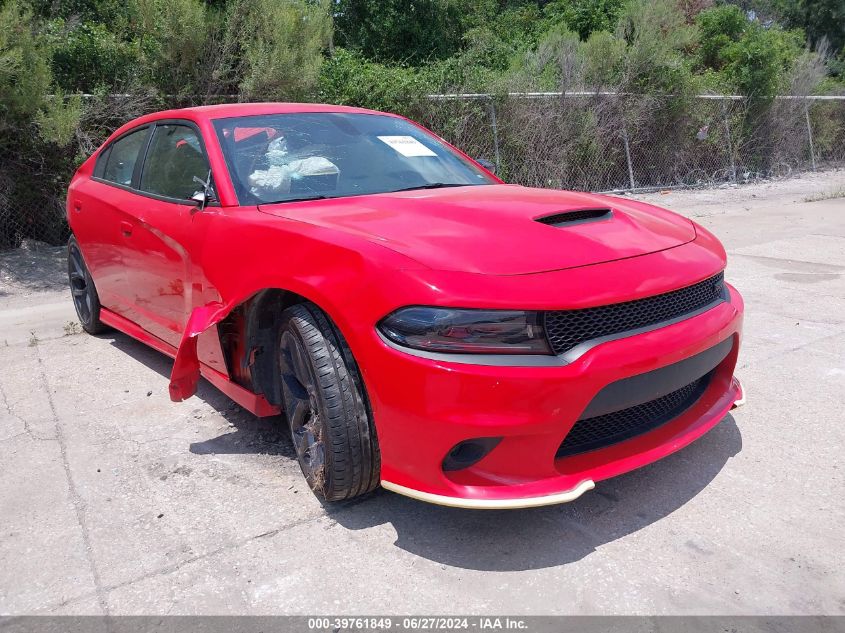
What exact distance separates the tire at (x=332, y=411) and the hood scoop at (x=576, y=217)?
2.98ft

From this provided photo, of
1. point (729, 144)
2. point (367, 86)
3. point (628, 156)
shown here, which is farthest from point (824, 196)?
point (367, 86)

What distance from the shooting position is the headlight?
2.26 meters

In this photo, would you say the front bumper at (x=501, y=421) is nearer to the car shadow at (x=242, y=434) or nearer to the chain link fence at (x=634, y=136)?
the car shadow at (x=242, y=434)

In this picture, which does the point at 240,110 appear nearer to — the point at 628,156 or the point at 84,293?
the point at 84,293

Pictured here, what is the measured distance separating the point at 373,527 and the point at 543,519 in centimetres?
63

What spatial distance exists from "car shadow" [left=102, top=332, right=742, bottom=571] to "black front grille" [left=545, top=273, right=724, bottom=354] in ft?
2.38

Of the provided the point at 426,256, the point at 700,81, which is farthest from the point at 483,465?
the point at 700,81

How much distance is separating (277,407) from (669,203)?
1063 centimetres

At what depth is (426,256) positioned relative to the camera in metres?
2.36

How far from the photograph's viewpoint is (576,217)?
2902 mm

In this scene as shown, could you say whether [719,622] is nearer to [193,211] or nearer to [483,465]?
[483,465]

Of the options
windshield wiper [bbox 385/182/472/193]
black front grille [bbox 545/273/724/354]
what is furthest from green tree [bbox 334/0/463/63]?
black front grille [bbox 545/273/724/354]

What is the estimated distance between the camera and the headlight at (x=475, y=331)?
7.43 feet

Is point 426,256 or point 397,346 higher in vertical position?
point 426,256
